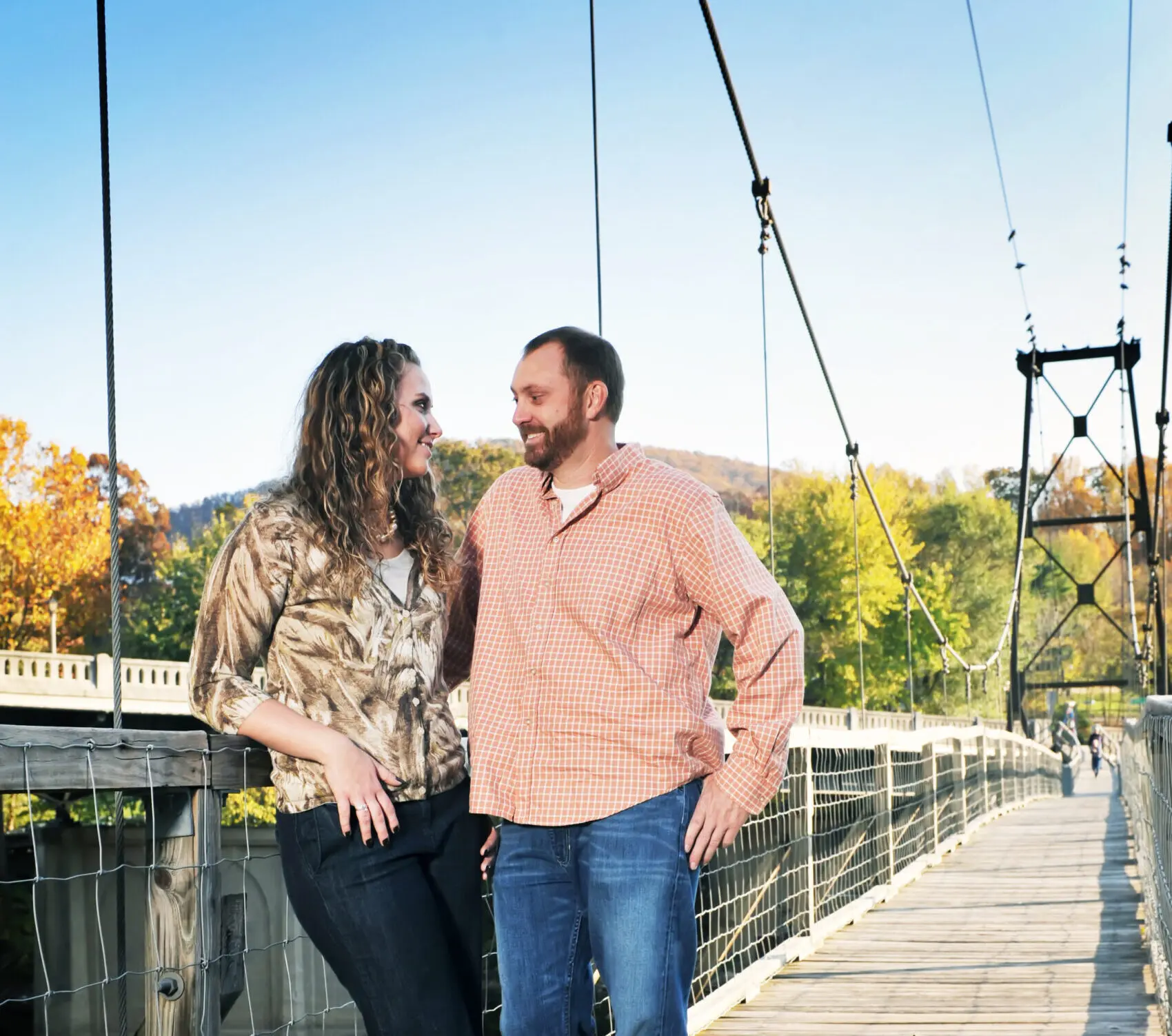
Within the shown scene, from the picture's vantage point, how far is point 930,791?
10.6 meters

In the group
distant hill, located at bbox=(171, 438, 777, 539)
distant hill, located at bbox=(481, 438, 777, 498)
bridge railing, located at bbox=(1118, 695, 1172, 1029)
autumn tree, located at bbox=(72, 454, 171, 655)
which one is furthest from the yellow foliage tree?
distant hill, located at bbox=(481, 438, 777, 498)

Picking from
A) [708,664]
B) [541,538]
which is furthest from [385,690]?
[708,664]

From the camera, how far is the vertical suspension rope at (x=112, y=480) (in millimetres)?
2266

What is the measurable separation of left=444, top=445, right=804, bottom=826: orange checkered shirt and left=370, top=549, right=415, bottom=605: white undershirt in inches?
5.7

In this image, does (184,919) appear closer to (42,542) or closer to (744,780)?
(744,780)

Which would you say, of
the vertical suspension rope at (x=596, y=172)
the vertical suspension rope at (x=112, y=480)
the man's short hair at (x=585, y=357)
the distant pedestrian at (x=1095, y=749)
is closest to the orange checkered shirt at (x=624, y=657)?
the man's short hair at (x=585, y=357)

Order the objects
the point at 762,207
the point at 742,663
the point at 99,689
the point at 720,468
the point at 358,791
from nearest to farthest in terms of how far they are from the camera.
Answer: the point at 358,791 < the point at 742,663 < the point at 762,207 < the point at 99,689 < the point at 720,468

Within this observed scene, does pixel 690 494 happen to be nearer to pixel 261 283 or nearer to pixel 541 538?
pixel 541 538

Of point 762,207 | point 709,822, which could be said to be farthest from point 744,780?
point 762,207

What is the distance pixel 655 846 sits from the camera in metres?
2.16

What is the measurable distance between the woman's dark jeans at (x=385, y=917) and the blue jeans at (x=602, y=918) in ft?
0.32

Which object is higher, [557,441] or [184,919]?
[557,441]

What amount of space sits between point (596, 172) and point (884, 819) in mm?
4146

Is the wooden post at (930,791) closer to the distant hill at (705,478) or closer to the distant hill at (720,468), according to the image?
the distant hill at (705,478)
